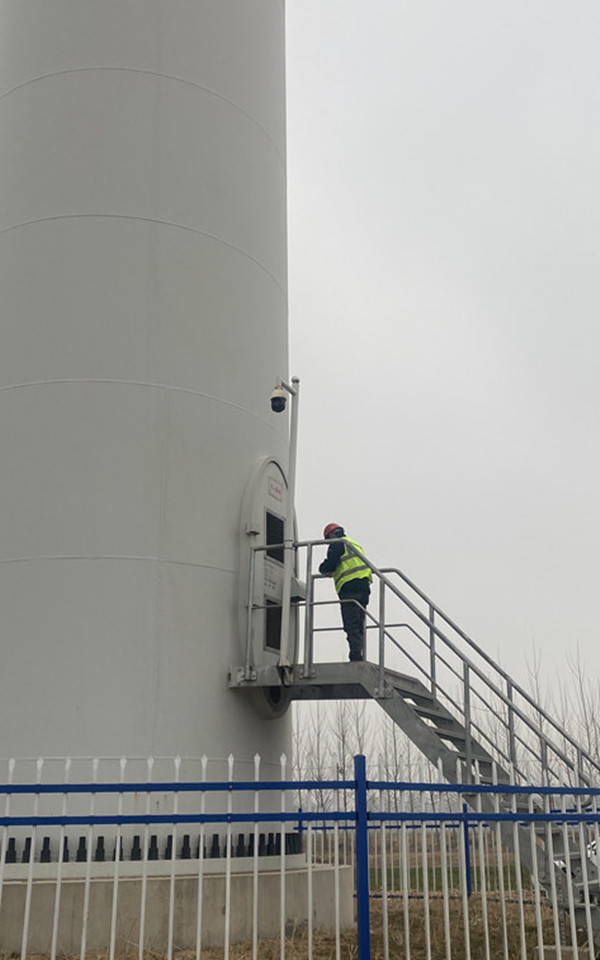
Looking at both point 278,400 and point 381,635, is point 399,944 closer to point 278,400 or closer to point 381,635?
point 381,635

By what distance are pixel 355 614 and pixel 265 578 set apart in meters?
1.12

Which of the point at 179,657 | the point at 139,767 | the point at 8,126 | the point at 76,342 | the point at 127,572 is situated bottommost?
the point at 139,767

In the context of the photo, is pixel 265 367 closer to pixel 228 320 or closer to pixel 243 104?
pixel 228 320

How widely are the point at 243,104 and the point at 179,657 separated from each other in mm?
6975

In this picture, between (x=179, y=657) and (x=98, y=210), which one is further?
(x=98, y=210)

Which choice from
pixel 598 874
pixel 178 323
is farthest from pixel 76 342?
pixel 598 874

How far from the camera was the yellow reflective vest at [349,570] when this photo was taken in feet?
A: 37.6

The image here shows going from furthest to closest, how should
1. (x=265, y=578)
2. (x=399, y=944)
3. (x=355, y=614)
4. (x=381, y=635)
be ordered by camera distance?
(x=355, y=614) < (x=265, y=578) < (x=381, y=635) < (x=399, y=944)

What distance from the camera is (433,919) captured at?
11047 millimetres

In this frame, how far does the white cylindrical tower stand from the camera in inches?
386

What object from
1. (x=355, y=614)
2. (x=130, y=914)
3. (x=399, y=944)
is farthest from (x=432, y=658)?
(x=130, y=914)

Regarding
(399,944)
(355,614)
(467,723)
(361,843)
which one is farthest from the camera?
(355,614)

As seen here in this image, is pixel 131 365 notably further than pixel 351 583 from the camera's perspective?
No

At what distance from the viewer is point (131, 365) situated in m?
10.6
